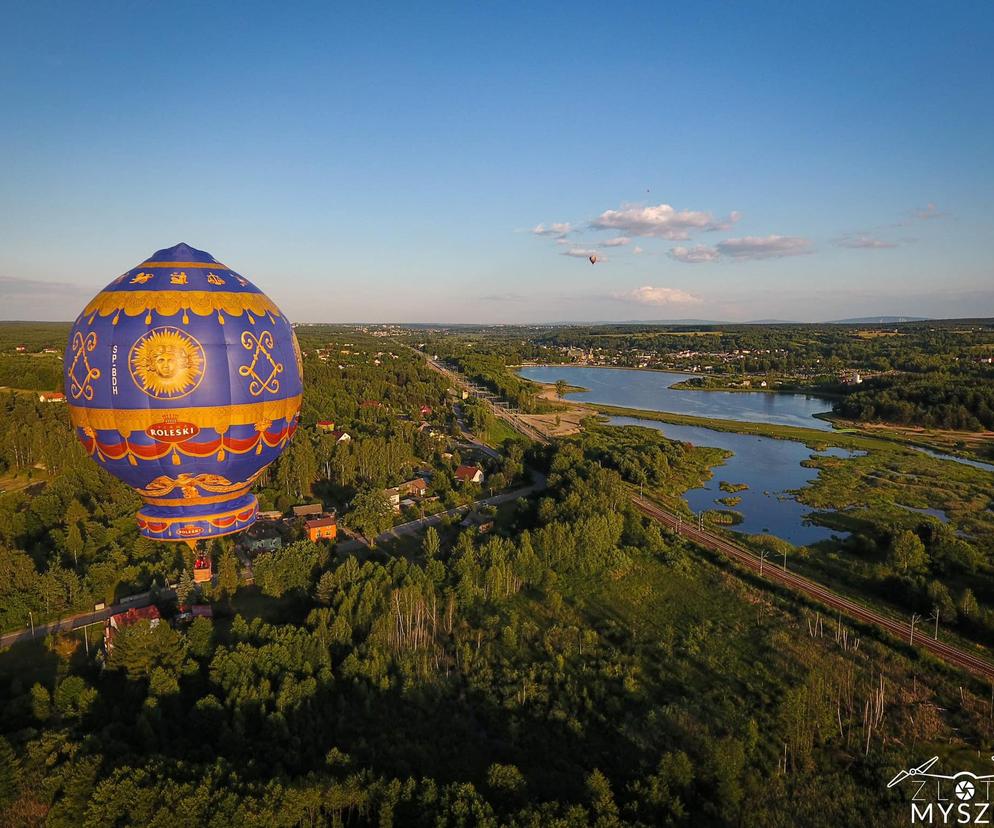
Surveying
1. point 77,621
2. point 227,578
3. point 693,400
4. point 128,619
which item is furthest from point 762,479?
point 693,400

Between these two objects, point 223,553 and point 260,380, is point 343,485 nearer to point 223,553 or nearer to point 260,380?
point 223,553

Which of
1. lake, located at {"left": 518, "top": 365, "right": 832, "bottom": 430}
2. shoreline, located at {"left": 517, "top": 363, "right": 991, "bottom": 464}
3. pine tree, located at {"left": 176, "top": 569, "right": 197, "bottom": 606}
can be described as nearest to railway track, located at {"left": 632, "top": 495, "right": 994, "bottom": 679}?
pine tree, located at {"left": 176, "top": 569, "right": 197, "bottom": 606}

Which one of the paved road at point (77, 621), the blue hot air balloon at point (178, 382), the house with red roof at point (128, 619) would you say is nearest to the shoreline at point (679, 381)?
the paved road at point (77, 621)

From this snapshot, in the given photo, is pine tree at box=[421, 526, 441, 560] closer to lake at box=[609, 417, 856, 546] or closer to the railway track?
the railway track

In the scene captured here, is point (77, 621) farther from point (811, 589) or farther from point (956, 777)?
point (811, 589)

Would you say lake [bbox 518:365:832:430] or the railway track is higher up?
lake [bbox 518:365:832:430]

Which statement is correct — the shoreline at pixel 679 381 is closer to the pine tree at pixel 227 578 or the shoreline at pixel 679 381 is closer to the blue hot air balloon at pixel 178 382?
the pine tree at pixel 227 578
